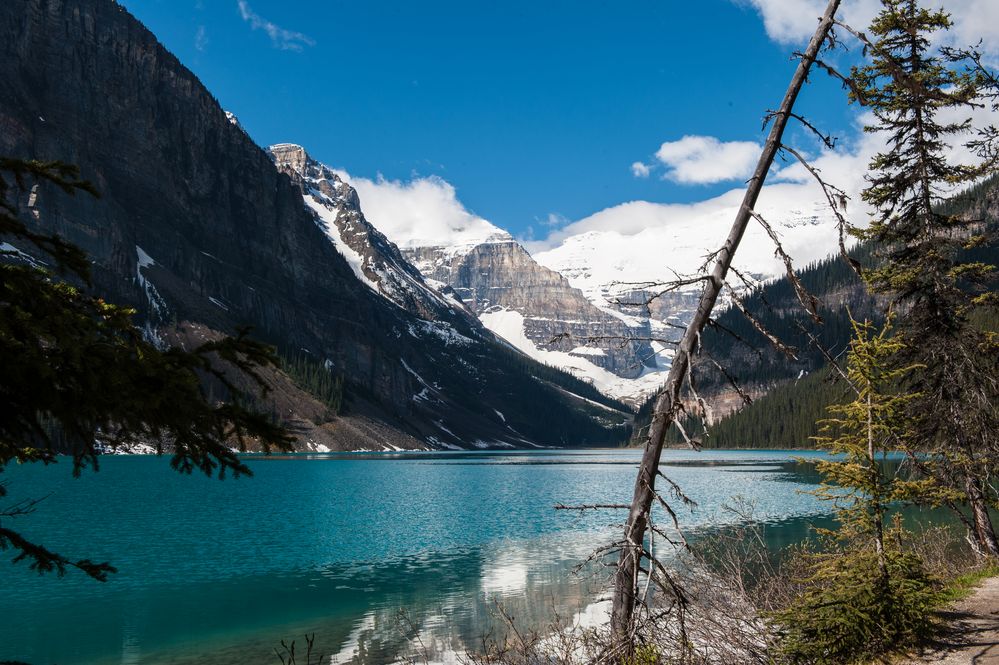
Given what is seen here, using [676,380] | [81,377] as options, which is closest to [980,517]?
[676,380]

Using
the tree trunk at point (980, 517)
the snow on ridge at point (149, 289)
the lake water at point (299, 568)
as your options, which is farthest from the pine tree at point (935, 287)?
the snow on ridge at point (149, 289)

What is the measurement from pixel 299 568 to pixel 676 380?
2927 centimetres

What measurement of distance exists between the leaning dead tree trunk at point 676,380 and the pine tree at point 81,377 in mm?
4295

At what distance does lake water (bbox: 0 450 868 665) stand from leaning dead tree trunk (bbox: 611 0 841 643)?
2797 mm

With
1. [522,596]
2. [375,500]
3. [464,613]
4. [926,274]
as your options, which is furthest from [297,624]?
[375,500]

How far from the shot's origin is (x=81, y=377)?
577 cm

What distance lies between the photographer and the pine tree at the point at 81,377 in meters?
5.70

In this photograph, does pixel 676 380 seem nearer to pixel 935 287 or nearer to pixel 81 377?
pixel 81 377

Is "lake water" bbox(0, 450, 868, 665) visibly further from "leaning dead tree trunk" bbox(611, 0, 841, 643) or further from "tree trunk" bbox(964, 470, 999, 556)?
"tree trunk" bbox(964, 470, 999, 556)

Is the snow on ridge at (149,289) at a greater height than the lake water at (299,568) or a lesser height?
greater

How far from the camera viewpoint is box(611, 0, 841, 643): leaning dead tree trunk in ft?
27.9

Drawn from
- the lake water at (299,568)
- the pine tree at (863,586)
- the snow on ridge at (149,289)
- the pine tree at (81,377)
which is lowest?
the lake water at (299,568)

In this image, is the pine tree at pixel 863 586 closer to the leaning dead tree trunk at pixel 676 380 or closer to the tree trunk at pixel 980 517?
the leaning dead tree trunk at pixel 676 380

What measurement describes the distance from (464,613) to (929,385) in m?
16.0
